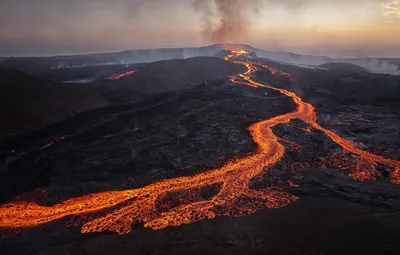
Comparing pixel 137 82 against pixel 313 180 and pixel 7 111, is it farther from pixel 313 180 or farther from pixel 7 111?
pixel 313 180

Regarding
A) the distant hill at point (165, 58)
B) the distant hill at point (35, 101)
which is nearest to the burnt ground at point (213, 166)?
the distant hill at point (35, 101)

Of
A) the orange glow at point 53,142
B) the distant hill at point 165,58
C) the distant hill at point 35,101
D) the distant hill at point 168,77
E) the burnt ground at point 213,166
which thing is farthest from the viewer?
the distant hill at point 165,58

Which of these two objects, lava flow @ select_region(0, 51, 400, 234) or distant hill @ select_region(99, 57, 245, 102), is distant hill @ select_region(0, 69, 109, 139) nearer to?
distant hill @ select_region(99, 57, 245, 102)

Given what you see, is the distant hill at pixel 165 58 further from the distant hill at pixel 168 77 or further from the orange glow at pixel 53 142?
the orange glow at pixel 53 142

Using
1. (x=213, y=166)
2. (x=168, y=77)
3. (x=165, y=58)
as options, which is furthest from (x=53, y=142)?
(x=165, y=58)

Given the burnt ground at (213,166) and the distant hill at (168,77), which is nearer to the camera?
the burnt ground at (213,166)

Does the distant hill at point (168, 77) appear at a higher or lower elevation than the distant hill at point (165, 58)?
lower
